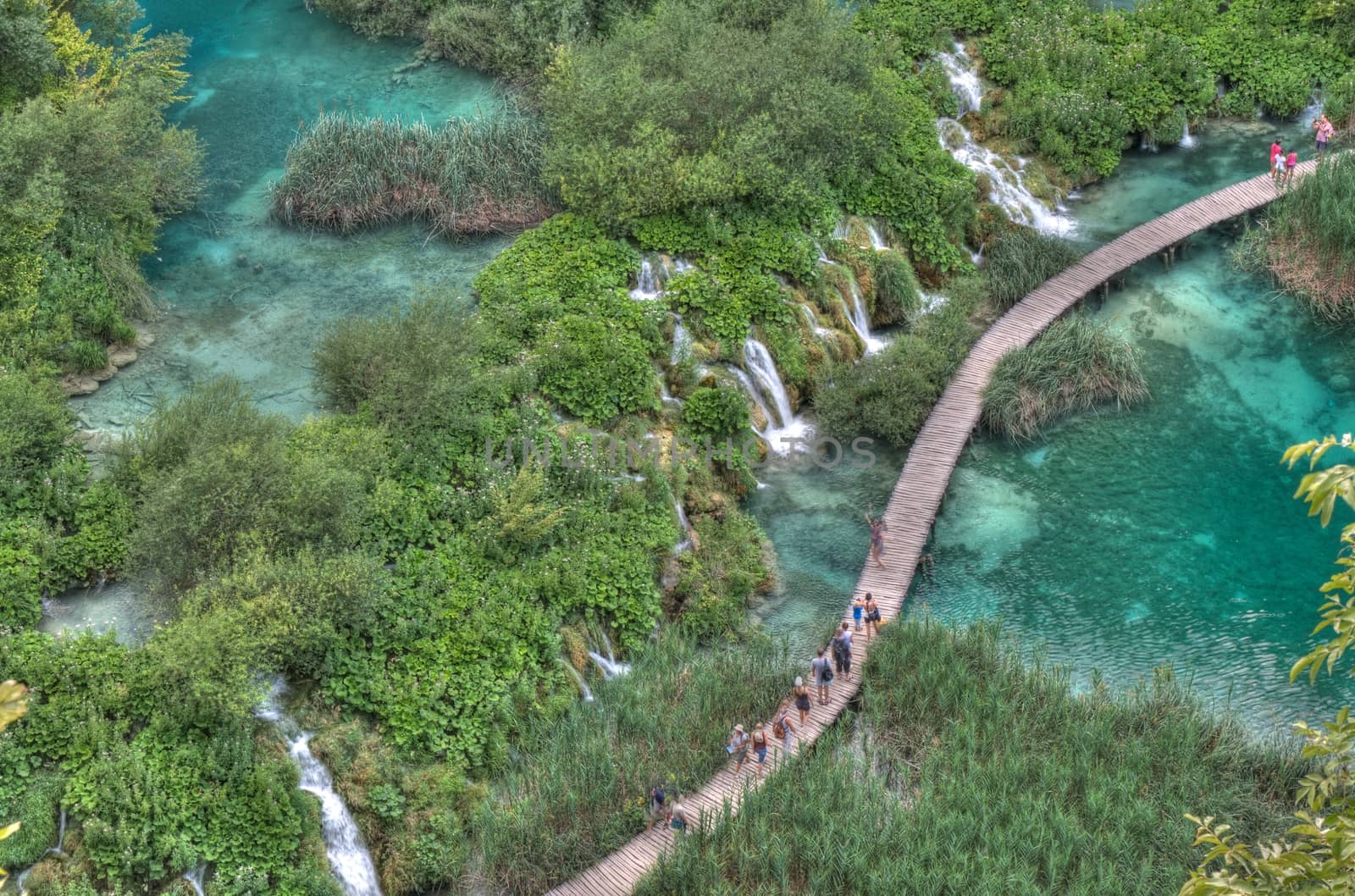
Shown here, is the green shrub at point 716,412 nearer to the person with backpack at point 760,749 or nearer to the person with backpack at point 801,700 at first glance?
the person with backpack at point 801,700

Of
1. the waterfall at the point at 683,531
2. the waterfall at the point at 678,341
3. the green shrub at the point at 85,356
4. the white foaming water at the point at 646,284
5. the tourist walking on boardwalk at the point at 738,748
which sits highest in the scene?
the white foaming water at the point at 646,284

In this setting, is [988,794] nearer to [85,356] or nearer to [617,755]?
[617,755]

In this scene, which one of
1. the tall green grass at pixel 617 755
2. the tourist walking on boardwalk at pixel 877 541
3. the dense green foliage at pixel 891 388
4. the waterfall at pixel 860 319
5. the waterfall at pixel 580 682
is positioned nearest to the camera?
the tall green grass at pixel 617 755

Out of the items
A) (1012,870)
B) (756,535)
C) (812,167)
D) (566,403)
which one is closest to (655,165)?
(812,167)

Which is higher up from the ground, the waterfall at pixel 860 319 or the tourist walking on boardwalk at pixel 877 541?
the waterfall at pixel 860 319

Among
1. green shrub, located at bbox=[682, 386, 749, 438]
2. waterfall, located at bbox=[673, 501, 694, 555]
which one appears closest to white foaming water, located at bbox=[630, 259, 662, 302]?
green shrub, located at bbox=[682, 386, 749, 438]

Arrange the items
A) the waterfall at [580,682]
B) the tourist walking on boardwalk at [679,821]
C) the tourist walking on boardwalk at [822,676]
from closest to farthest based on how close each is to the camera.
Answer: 1. the tourist walking on boardwalk at [679,821]
2. the tourist walking on boardwalk at [822,676]
3. the waterfall at [580,682]

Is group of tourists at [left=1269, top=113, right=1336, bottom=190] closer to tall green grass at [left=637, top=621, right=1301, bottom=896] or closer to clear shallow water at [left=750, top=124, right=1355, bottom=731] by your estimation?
clear shallow water at [left=750, top=124, right=1355, bottom=731]

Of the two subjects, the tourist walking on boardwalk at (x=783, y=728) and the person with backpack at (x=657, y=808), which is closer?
the person with backpack at (x=657, y=808)

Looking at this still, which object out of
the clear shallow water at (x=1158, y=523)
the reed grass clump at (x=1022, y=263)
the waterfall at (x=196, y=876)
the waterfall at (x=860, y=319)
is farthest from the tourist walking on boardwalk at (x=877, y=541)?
the waterfall at (x=196, y=876)
